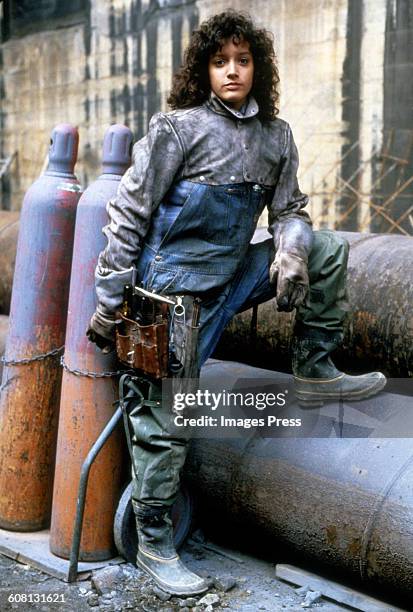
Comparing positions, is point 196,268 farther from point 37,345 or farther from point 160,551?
point 160,551

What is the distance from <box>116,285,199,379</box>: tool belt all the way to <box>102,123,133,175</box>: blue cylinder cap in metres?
0.79

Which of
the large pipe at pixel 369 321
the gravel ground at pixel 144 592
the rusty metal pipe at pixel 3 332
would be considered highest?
the large pipe at pixel 369 321

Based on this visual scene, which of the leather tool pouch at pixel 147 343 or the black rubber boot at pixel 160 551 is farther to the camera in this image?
the black rubber boot at pixel 160 551

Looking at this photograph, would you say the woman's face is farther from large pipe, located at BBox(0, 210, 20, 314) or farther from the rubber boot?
large pipe, located at BBox(0, 210, 20, 314)

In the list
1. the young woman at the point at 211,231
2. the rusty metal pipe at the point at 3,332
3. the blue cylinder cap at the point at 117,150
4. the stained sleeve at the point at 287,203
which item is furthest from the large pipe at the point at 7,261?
the stained sleeve at the point at 287,203

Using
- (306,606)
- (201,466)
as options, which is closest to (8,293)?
(201,466)

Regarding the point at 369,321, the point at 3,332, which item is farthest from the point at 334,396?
the point at 3,332

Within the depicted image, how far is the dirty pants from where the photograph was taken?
339cm

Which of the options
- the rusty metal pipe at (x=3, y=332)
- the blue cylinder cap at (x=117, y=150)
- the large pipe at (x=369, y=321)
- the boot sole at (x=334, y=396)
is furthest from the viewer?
the rusty metal pipe at (x=3, y=332)

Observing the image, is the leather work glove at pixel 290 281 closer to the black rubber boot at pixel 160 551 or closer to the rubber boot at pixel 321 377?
the rubber boot at pixel 321 377

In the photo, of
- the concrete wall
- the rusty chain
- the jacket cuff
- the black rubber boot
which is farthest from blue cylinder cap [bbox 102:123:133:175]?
the concrete wall

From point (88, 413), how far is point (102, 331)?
49cm

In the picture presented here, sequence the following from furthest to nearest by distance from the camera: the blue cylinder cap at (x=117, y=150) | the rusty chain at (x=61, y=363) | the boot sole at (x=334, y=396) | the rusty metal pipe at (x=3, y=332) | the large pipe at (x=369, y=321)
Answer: the rusty metal pipe at (x=3, y=332), the large pipe at (x=369, y=321), the blue cylinder cap at (x=117, y=150), the rusty chain at (x=61, y=363), the boot sole at (x=334, y=396)

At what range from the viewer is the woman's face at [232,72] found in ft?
11.1
